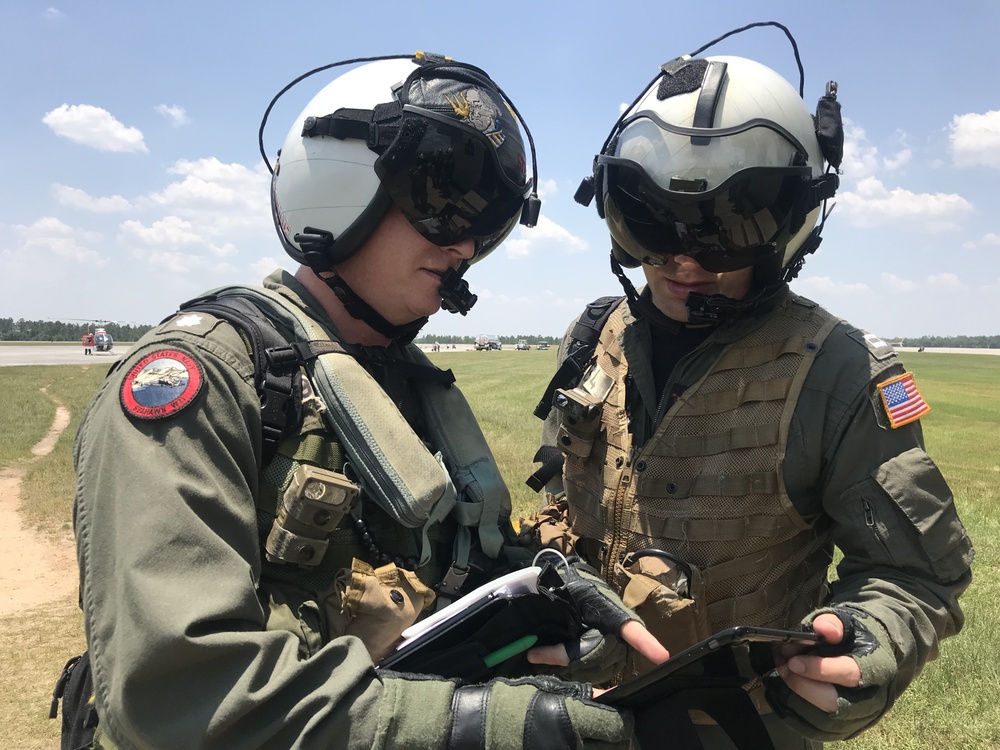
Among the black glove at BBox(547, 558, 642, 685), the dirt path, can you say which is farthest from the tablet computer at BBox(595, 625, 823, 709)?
the dirt path

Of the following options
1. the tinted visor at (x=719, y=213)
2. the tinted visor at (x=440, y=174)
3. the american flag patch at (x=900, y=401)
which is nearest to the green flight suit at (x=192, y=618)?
the tinted visor at (x=440, y=174)

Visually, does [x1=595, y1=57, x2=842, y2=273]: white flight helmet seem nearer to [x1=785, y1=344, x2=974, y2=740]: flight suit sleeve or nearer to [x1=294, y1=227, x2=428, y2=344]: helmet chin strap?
[x1=785, y1=344, x2=974, y2=740]: flight suit sleeve

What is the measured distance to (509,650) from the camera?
6.22ft

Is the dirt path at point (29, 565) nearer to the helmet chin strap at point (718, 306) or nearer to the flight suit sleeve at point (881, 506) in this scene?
the helmet chin strap at point (718, 306)

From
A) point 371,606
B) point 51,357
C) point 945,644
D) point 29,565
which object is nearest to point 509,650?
point 371,606

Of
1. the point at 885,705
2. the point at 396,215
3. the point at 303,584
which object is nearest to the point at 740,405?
the point at 885,705

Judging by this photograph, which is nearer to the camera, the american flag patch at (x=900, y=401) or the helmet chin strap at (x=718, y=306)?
the american flag patch at (x=900, y=401)

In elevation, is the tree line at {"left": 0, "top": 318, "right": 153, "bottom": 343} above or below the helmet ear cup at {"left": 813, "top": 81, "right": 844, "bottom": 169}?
below

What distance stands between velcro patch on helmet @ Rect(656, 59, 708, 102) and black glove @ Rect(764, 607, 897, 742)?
6.02ft

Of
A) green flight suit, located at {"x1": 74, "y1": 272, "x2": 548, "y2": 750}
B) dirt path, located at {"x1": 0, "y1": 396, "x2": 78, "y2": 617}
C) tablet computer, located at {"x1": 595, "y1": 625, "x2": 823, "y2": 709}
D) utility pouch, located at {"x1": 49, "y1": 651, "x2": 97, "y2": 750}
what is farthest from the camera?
dirt path, located at {"x1": 0, "y1": 396, "x2": 78, "y2": 617}

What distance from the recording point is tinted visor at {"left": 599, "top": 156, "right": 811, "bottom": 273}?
240cm

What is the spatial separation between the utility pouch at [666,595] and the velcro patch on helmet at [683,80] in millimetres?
1688

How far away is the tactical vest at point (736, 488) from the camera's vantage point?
2389mm

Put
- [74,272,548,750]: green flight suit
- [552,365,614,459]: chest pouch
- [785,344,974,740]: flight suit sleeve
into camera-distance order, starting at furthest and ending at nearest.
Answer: [552,365,614,459]: chest pouch < [785,344,974,740]: flight suit sleeve < [74,272,548,750]: green flight suit
